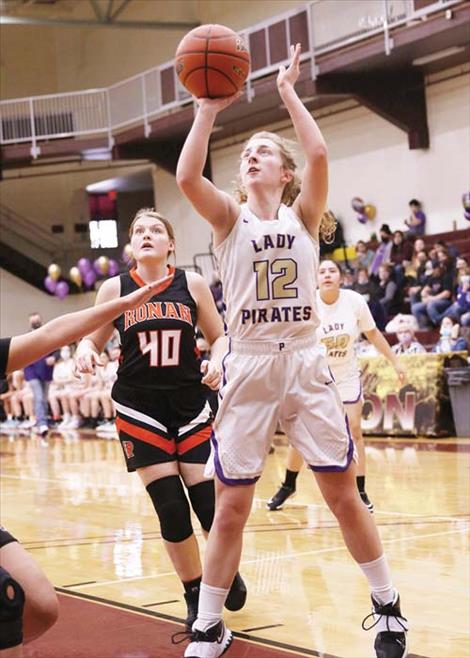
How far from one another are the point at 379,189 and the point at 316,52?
3036 mm

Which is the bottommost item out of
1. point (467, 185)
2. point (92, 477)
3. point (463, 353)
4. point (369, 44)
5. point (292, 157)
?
point (92, 477)

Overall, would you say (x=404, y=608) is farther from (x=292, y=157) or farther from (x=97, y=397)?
(x=97, y=397)

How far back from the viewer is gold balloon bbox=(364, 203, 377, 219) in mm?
21047

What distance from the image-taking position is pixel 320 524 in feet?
25.7

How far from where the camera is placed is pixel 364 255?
18953mm

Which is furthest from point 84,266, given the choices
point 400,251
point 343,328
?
point 343,328

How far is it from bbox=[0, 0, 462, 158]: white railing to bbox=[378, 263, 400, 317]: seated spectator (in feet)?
11.8

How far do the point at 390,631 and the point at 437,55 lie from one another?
15.9m

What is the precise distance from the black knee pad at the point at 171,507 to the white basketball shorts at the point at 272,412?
77 cm

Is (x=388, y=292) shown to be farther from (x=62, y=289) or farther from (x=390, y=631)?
(x=390, y=631)

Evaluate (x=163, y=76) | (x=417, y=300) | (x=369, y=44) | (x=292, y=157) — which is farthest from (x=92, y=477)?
(x=163, y=76)

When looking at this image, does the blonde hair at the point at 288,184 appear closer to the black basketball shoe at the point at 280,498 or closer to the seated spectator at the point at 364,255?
the black basketball shoe at the point at 280,498

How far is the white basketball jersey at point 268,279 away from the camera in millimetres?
4223

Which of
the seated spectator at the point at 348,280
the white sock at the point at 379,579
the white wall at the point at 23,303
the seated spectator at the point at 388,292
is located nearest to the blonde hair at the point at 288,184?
the white sock at the point at 379,579
